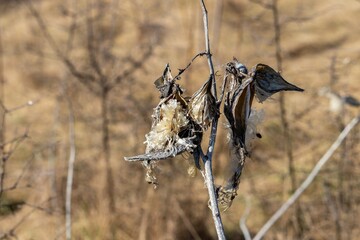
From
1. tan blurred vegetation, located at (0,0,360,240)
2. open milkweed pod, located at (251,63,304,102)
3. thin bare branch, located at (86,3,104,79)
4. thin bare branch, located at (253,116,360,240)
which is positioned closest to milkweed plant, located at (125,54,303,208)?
open milkweed pod, located at (251,63,304,102)

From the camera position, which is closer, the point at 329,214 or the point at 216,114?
the point at 216,114

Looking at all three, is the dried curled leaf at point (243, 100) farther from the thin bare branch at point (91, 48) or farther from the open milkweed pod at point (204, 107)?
the thin bare branch at point (91, 48)

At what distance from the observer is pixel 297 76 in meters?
4.59

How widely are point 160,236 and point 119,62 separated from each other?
1.08 m

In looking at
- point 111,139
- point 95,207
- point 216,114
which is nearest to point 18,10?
point 111,139

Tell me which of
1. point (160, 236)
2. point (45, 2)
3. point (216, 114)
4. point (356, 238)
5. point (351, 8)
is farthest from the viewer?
point (45, 2)

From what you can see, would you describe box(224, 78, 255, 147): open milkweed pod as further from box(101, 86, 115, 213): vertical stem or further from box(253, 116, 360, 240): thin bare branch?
box(101, 86, 115, 213): vertical stem

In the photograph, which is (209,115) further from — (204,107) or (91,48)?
(91,48)

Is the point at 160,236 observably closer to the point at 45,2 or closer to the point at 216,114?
the point at 216,114

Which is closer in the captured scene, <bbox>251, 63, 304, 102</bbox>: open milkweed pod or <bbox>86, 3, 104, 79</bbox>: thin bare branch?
<bbox>251, 63, 304, 102</bbox>: open milkweed pod

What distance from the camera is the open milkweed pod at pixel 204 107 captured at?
1188 mm

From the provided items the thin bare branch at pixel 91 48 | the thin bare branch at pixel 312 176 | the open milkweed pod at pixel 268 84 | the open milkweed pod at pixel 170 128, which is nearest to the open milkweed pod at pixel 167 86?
the open milkweed pod at pixel 170 128

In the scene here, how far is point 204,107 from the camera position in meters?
1.19

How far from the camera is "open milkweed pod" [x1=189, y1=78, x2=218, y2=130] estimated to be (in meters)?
1.19
